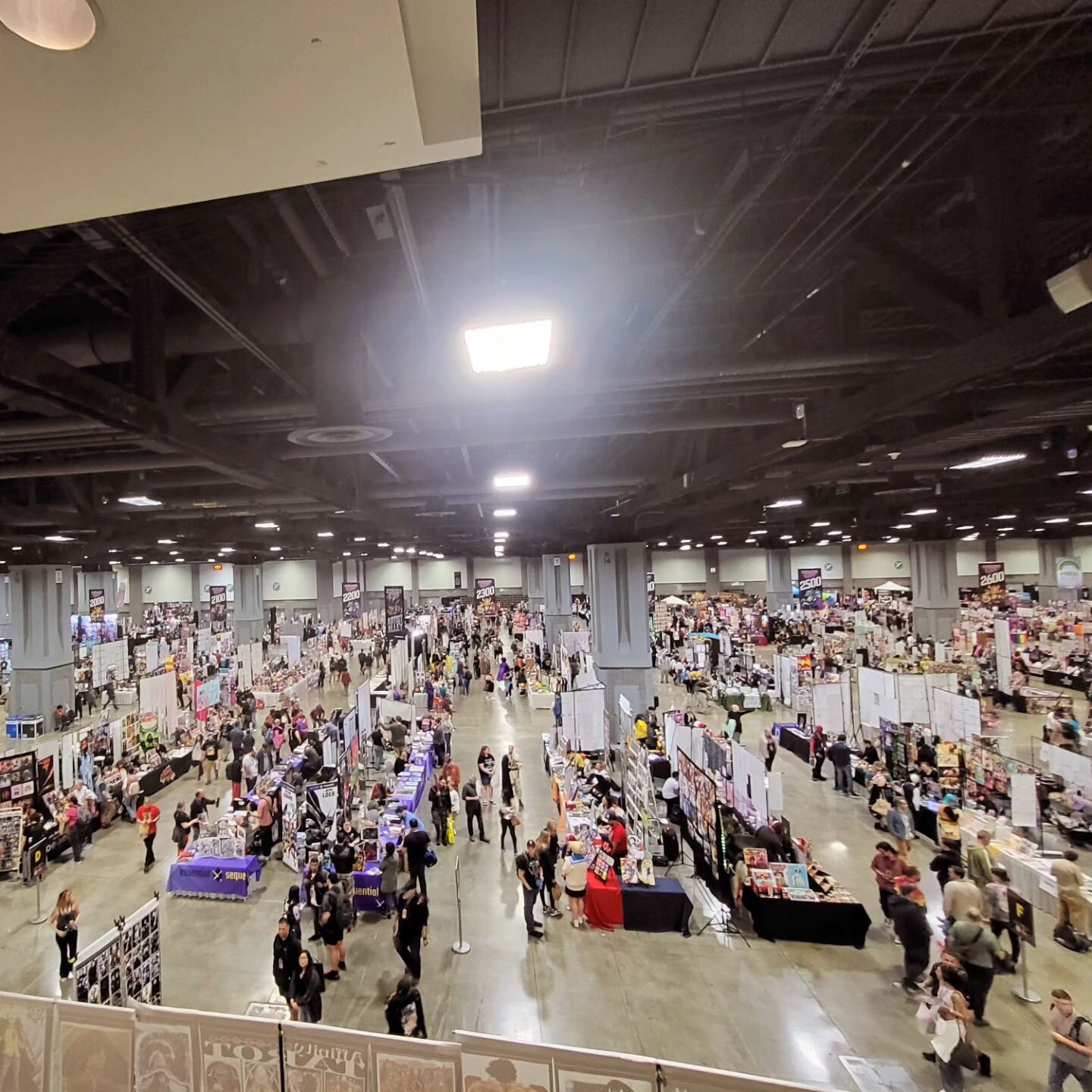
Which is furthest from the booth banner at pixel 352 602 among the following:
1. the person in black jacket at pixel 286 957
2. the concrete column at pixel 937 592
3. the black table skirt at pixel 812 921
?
the concrete column at pixel 937 592

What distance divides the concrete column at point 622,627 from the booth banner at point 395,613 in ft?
23.8

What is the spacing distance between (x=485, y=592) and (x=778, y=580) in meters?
18.6

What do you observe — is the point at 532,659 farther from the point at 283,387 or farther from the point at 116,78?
the point at 116,78

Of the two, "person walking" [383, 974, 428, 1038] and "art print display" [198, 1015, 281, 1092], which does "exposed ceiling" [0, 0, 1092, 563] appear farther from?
"person walking" [383, 974, 428, 1038]

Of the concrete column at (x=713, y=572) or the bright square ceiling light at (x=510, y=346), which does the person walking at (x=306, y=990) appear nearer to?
the bright square ceiling light at (x=510, y=346)

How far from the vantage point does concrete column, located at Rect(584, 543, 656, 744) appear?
52.0 feet

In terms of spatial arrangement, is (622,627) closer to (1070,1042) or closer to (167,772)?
(167,772)

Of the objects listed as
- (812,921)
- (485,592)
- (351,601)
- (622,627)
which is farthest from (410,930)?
(485,592)

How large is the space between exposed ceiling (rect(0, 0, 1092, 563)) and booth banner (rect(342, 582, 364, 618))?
23.2 m

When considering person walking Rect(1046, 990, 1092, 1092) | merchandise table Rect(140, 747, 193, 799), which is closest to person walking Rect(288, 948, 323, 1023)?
person walking Rect(1046, 990, 1092, 1092)

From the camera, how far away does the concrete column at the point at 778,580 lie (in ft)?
131

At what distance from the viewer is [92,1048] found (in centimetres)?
380

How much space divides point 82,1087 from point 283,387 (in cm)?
472

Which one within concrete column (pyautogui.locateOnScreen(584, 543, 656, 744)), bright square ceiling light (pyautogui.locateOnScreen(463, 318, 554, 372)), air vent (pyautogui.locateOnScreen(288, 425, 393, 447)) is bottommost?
concrete column (pyautogui.locateOnScreen(584, 543, 656, 744))
